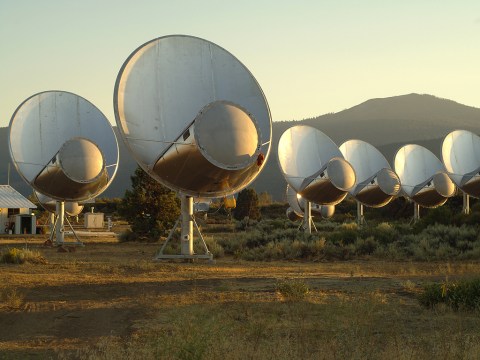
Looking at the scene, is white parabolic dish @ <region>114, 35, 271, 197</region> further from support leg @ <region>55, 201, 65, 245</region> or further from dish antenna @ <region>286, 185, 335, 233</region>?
dish antenna @ <region>286, 185, 335, 233</region>

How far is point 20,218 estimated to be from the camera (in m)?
53.1

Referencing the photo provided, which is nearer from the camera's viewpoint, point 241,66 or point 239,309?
point 239,309

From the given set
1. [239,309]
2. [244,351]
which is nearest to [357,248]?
[239,309]

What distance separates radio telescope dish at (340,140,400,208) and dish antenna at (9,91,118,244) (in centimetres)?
1734

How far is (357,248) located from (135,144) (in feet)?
34.6

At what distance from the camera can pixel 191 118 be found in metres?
24.1

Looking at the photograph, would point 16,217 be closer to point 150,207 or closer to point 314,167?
point 150,207

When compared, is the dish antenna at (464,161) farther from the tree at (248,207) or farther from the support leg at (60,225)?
the tree at (248,207)

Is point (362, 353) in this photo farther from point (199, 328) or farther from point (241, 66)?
point (241, 66)

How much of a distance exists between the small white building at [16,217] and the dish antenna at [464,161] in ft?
84.9

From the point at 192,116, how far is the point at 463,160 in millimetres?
28516

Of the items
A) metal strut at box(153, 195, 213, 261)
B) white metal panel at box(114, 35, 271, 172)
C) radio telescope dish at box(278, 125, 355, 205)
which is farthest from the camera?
radio telescope dish at box(278, 125, 355, 205)

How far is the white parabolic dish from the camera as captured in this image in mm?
22500

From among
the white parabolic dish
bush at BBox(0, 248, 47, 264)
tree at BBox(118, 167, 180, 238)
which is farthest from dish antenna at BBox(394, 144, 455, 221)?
bush at BBox(0, 248, 47, 264)
